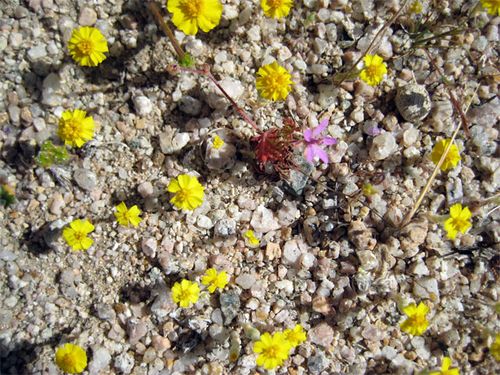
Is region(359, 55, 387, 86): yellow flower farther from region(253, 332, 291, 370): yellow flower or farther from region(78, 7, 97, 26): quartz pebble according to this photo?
region(78, 7, 97, 26): quartz pebble

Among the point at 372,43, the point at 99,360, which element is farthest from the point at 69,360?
the point at 372,43

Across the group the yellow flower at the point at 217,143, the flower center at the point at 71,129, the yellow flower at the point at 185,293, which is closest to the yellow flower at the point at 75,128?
the flower center at the point at 71,129

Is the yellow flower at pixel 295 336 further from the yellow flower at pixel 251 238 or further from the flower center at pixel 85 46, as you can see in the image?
the flower center at pixel 85 46

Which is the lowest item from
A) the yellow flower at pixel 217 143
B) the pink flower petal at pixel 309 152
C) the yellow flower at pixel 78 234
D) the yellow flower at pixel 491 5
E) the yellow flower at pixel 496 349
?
the yellow flower at pixel 78 234

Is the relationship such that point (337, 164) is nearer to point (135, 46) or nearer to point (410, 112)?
point (410, 112)

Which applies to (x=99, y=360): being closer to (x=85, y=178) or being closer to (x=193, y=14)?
(x=85, y=178)

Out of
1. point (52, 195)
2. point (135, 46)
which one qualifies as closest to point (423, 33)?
point (135, 46)
